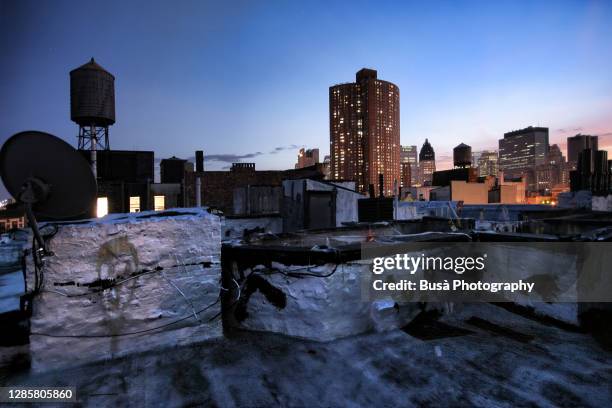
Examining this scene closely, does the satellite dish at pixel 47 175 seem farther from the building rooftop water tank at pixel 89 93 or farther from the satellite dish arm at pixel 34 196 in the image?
the building rooftop water tank at pixel 89 93

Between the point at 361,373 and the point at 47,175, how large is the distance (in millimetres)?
4401

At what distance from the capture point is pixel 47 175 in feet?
12.8

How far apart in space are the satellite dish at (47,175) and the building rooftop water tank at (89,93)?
2863 centimetres

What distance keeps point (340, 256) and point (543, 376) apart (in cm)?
267

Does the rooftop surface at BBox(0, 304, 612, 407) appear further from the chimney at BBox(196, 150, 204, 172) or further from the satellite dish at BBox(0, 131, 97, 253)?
the chimney at BBox(196, 150, 204, 172)

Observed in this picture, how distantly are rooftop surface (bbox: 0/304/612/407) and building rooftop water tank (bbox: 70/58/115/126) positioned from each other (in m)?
29.3

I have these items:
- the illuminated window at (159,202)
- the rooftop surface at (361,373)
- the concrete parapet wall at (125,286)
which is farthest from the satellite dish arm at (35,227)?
the illuminated window at (159,202)

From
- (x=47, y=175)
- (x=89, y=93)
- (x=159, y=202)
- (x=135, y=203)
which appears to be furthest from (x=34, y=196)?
(x=159, y=202)

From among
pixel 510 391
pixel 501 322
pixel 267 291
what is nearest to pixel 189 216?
pixel 267 291

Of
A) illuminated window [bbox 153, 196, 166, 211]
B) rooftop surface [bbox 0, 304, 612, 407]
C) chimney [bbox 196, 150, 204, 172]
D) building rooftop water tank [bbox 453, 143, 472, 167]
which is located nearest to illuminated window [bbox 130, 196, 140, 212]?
illuminated window [bbox 153, 196, 166, 211]

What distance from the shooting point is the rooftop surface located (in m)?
3.22

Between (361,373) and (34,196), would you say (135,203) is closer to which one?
(34,196)

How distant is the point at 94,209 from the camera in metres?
4.07

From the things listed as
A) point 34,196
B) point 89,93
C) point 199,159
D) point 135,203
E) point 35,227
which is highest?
point 89,93
